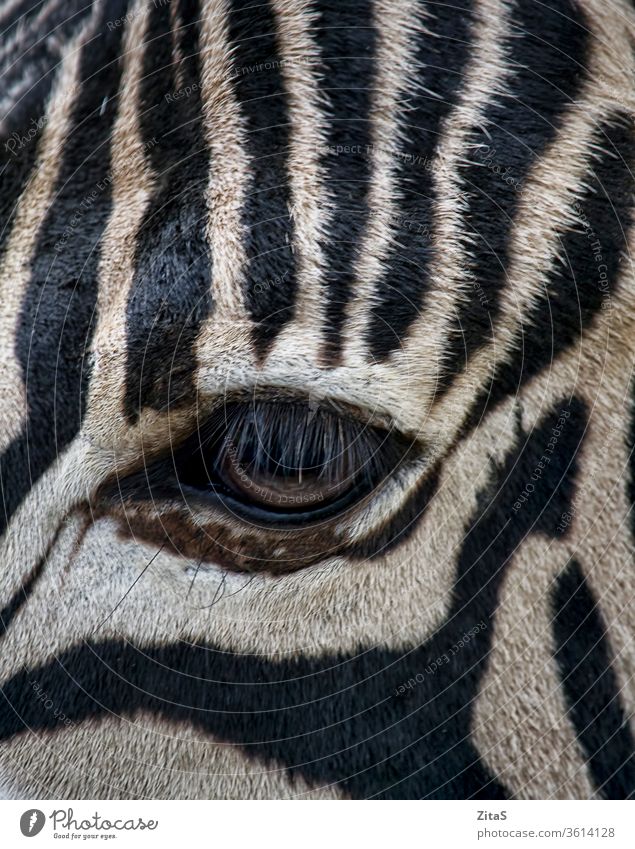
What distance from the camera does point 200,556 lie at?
0.99 m

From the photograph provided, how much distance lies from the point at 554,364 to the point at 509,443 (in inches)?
4.2

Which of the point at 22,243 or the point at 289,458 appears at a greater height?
the point at 22,243

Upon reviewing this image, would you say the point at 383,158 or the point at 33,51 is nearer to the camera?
the point at 383,158

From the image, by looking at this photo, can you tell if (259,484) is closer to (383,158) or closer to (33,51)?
(383,158)

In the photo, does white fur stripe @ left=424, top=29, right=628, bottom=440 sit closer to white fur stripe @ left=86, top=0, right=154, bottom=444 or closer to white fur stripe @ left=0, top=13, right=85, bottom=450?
white fur stripe @ left=86, top=0, right=154, bottom=444

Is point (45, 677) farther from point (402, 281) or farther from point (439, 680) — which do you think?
point (402, 281)

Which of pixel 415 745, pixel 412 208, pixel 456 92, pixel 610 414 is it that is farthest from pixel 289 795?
pixel 456 92

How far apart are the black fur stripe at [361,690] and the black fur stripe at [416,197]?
0.22 m

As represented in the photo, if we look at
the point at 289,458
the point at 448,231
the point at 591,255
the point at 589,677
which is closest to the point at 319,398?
the point at 289,458

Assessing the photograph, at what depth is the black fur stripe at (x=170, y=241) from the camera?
2.97 ft

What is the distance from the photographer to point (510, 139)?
36.2 inches

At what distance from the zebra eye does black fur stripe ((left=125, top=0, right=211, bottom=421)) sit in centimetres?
8

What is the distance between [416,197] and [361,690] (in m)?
0.59

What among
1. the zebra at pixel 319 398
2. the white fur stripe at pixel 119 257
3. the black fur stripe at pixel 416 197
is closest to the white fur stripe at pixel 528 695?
the zebra at pixel 319 398
